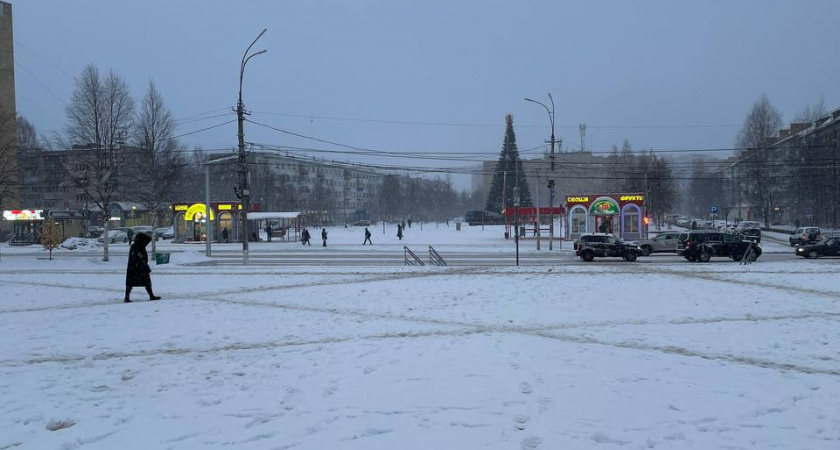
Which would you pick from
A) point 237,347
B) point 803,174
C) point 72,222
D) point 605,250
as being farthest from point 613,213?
point 72,222

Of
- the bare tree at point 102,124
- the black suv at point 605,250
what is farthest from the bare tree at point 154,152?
the black suv at point 605,250

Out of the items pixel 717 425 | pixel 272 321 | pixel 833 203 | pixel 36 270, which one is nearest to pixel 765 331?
pixel 717 425

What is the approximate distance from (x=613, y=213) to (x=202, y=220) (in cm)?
3481

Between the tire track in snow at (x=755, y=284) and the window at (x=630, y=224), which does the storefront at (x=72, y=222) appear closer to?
the window at (x=630, y=224)

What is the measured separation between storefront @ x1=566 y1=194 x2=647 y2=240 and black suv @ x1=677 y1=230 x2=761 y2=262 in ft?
57.2

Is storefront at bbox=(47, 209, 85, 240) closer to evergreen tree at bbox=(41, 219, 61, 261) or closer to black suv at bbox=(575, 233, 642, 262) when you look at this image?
evergreen tree at bbox=(41, 219, 61, 261)

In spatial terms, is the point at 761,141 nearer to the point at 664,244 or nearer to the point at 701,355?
the point at 664,244

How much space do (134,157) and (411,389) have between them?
3163 cm

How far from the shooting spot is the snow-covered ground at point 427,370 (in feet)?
17.6

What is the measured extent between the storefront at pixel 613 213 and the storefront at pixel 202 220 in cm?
2846

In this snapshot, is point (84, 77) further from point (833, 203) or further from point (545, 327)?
point (833, 203)

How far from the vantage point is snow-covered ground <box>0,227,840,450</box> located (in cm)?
537

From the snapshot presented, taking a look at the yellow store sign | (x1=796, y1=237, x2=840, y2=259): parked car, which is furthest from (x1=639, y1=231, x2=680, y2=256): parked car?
the yellow store sign

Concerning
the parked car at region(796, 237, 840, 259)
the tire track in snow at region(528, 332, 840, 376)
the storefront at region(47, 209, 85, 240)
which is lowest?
the tire track in snow at region(528, 332, 840, 376)
